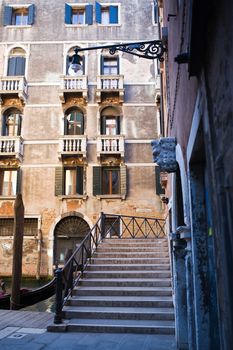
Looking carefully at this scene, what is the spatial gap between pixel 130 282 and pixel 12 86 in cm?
1336

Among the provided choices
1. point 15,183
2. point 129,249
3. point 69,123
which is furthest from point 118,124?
point 129,249

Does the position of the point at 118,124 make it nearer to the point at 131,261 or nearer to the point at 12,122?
the point at 12,122

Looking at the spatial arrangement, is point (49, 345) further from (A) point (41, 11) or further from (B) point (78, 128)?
(A) point (41, 11)

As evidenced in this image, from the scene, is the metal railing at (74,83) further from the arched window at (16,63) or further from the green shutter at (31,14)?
the green shutter at (31,14)

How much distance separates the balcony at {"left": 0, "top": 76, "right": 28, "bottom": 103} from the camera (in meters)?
17.4

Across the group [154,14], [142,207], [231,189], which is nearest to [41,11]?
[154,14]

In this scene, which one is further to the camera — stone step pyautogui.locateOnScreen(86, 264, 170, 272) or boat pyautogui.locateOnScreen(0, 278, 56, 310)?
boat pyautogui.locateOnScreen(0, 278, 56, 310)

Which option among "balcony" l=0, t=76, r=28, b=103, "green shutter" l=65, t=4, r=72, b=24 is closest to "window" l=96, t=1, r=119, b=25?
"green shutter" l=65, t=4, r=72, b=24

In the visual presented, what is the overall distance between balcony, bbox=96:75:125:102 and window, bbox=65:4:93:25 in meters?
3.86

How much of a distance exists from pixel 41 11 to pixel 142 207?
1244cm

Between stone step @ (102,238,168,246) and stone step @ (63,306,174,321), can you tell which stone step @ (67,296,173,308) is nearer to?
stone step @ (63,306,174,321)

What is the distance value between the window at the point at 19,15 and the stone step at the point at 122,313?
17075 millimetres

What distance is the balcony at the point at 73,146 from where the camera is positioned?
54.6ft

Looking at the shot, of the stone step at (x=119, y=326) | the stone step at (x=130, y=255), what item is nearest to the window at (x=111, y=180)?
the stone step at (x=130, y=255)
